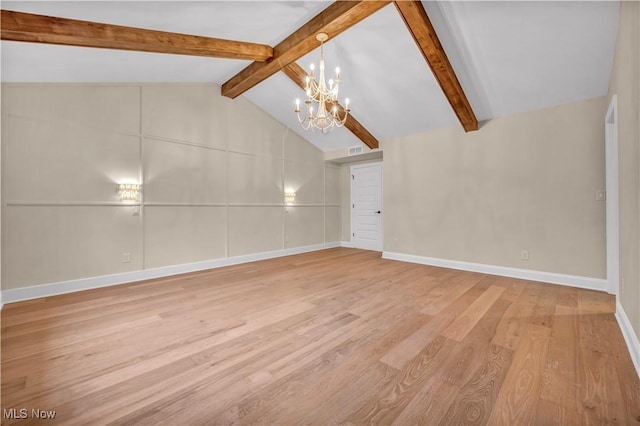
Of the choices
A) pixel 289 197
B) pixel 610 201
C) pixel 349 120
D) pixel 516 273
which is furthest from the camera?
pixel 289 197

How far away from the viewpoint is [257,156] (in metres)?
5.67

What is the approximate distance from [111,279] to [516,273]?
19.9 ft

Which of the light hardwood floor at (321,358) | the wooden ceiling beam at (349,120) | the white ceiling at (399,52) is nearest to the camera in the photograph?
the light hardwood floor at (321,358)

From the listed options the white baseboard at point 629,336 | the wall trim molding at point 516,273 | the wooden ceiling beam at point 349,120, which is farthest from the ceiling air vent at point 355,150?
the white baseboard at point 629,336

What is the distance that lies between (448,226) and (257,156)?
13.2ft

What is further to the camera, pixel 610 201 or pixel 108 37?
pixel 610 201

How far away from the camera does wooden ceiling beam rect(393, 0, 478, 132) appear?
292 cm

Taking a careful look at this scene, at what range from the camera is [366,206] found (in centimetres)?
705

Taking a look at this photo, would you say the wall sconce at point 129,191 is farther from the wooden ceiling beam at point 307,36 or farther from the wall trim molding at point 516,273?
the wall trim molding at point 516,273

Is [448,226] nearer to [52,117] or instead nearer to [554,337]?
[554,337]

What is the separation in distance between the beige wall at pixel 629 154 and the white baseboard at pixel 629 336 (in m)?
0.06

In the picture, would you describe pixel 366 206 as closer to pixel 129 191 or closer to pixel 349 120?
pixel 349 120

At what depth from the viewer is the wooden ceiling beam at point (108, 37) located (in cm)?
240

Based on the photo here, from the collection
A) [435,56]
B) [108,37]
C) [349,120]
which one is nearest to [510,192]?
[435,56]
